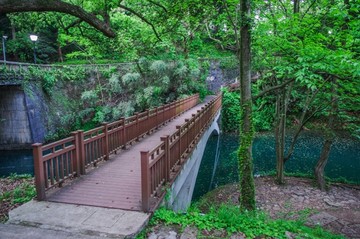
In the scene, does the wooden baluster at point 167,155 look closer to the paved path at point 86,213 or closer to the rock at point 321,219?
the paved path at point 86,213

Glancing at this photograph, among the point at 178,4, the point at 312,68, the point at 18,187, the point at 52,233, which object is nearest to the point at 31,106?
the point at 18,187

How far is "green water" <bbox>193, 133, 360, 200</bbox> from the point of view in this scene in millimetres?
13648

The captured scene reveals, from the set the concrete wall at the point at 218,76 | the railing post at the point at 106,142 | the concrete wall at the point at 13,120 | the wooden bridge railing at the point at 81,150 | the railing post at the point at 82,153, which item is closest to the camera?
the wooden bridge railing at the point at 81,150

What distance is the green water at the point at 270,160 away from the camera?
44.8ft

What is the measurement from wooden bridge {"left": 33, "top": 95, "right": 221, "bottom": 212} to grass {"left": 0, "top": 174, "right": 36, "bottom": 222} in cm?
49

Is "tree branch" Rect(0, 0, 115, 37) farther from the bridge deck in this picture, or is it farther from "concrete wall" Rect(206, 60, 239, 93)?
"concrete wall" Rect(206, 60, 239, 93)

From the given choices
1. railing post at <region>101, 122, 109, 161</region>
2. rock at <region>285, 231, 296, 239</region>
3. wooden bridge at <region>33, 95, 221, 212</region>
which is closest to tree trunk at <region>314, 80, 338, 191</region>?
wooden bridge at <region>33, 95, 221, 212</region>

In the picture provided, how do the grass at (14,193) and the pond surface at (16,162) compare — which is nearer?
the grass at (14,193)

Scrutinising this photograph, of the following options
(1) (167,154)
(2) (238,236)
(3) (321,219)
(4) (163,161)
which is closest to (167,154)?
(1) (167,154)

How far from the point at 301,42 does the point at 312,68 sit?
0.81m

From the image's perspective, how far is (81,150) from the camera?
6.02 m

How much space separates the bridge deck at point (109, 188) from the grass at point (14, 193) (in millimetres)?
681

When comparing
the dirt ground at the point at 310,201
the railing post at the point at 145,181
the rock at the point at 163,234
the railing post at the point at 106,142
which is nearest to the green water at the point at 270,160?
the dirt ground at the point at 310,201

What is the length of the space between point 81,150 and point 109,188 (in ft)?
4.01
